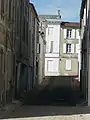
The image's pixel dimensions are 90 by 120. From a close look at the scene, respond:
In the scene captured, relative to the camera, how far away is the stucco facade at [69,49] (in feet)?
268

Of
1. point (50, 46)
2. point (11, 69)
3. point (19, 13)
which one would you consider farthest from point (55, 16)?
point (11, 69)

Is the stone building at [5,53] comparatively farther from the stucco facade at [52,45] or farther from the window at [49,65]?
the stucco facade at [52,45]

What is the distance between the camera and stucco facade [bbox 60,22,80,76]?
8156cm

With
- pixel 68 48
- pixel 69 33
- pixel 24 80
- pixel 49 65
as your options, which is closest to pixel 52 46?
pixel 68 48

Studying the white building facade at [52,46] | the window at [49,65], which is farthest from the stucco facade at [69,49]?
the window at [49,65]

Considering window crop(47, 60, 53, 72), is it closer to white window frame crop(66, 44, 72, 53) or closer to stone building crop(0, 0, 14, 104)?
white window frame crop(66, 44, 72, 53)

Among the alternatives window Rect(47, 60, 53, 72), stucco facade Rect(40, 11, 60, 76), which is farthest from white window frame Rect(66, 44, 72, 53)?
window Rect(47, 60, 53, 72)

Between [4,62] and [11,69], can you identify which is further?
[11,69]

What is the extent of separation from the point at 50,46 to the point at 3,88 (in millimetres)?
59219

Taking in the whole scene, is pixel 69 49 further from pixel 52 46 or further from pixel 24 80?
pixel 24 80

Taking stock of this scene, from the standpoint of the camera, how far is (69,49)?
8256 cm

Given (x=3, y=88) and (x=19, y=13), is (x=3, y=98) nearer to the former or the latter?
(x=3, y=88)

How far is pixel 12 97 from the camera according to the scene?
1108 inches

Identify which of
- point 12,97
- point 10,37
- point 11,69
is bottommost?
point 12,97
